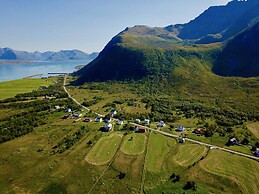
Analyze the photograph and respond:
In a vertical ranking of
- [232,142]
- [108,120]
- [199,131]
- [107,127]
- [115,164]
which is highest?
[199,131]

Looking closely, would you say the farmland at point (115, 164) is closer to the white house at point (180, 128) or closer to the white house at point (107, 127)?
the white house at point (180, 128)

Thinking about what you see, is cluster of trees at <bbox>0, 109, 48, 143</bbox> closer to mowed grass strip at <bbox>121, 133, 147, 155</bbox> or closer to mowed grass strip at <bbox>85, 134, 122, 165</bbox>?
mowed grass strip at <bbox>85, 134, 122, 165</bbox>

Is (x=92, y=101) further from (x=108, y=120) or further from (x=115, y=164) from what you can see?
(x=115, y=164)

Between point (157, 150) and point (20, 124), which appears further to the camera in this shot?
point (20, 124)

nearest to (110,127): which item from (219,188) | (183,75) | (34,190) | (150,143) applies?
(150,143)

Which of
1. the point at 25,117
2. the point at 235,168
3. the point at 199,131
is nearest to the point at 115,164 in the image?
the point at 235,168
